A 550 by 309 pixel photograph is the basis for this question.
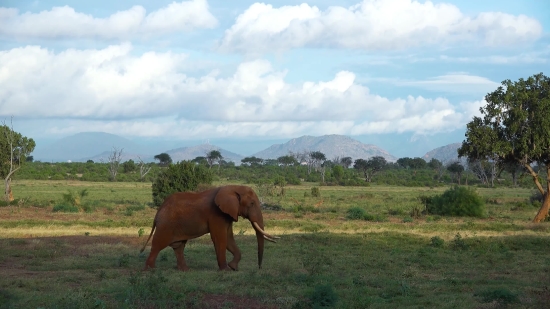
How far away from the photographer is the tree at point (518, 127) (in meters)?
29.1

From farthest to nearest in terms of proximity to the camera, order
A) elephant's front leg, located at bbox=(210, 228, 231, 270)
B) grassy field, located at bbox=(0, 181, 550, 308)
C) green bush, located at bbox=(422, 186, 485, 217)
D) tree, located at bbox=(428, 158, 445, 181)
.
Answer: tree, located at bbox=(428, 158, 445, 181) → green bush, located at bbox=(422, 186, 485, 217) → elephant's front leg, located at bbox=(210, 228, 231, 270) → grassy field, located at bbox=(0, 181, 550, 308)

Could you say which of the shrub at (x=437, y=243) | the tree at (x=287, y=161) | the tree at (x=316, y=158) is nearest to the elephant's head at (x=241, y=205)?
the shrub at (x=437, y=243)

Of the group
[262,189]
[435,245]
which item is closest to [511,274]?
[435,245]

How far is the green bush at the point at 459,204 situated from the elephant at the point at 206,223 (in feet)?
70.2

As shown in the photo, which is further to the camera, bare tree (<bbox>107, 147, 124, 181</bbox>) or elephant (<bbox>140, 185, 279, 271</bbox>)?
bare tree (<bbox>107, 147, 124, 181</bbox>)

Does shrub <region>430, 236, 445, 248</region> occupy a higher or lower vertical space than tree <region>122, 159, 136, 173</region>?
lower

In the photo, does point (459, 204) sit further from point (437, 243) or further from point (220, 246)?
point (220, 246)

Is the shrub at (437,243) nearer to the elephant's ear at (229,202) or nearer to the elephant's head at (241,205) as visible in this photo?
the elephant's head at (241,205)

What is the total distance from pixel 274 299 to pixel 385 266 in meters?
6.06

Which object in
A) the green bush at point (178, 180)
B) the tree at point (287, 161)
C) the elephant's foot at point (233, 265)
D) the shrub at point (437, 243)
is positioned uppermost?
the tree at point (287, 161)

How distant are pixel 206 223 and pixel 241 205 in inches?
38.5

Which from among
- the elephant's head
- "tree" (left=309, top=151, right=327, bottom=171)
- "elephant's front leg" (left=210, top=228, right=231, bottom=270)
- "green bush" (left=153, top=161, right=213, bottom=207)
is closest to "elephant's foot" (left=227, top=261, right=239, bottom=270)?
"elephant's front leg" (left=210, top=228, right=231, bottom=270)

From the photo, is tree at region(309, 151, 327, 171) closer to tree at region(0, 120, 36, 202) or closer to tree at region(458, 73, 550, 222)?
tree at region(0, 120, 36, 202)

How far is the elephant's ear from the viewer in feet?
50.7
